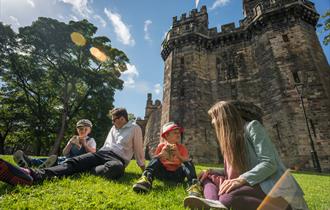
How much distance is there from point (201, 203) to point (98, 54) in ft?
68.2

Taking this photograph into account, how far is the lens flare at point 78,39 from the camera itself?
19203mm

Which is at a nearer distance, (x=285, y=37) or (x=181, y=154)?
(x=181, y=154)

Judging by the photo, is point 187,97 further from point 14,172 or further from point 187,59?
point 14,172

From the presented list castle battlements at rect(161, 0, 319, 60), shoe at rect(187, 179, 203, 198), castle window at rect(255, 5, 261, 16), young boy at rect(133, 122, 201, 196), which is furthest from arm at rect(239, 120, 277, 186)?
castle window at rect(255, 5, 261, 16)

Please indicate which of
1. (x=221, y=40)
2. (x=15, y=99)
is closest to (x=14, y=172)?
(x=221, y=40)

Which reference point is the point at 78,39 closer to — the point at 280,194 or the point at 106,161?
the point at 106,161

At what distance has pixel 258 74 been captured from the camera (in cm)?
1670

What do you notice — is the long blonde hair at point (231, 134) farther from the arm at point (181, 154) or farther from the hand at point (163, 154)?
A: the hand at point (163, 154)

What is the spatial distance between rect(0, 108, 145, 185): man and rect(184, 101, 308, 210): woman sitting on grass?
70.9 inches

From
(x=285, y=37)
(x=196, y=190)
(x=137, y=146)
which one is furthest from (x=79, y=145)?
(x=285, y=37)

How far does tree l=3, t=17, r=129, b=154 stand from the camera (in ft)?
60.0

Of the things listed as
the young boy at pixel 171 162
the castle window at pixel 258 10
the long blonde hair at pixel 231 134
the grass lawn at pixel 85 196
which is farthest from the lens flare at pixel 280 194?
the castle window at pixel 258 10

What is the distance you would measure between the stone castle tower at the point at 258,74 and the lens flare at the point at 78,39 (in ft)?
26.0

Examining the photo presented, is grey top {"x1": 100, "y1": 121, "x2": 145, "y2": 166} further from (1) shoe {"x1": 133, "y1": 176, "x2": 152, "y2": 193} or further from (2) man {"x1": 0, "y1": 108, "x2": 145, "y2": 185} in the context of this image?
(1) shoe {"x1": 133, "y1": 176, "x2": 152, "y2": 193}
